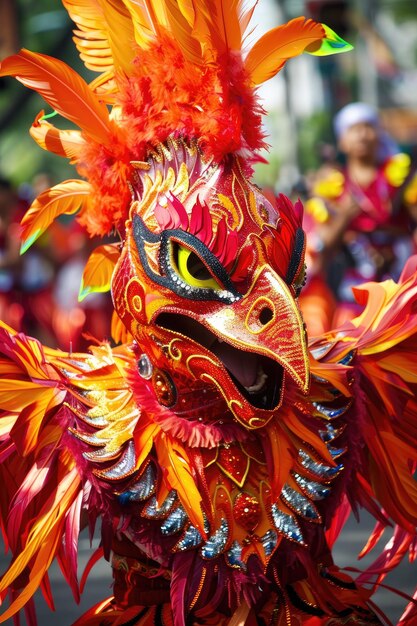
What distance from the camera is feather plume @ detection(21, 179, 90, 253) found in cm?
378

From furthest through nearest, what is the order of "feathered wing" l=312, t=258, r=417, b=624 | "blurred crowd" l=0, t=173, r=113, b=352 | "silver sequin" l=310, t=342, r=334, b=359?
"blurred crowd" l=0, t=173, r=113, b=352
"silver sequin" l=310, t=342, r=334, b=359
"feathered wing" l=312, t=258, r=417, b=624

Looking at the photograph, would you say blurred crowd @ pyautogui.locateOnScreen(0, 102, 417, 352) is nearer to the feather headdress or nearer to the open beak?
the feather headdress

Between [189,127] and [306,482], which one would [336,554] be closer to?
[306,482]

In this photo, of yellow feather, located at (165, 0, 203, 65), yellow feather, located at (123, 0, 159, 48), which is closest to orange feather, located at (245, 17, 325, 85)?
yellow feather, located at (165, 0, 203, 65)

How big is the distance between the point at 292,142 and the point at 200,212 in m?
25.4

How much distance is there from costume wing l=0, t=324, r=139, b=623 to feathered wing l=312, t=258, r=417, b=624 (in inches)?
23.7

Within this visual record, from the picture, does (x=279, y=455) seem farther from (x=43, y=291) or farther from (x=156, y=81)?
(x=43, y=291)

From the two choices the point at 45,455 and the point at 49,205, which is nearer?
the point at 45,455

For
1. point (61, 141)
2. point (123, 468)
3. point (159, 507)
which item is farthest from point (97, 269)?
point (159, 507)

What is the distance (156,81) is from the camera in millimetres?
3521

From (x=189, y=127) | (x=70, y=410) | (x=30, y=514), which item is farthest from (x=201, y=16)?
(x=30, y=514)

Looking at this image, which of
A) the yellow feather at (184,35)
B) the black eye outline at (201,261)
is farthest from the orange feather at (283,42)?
the black eye outline at (201,261)

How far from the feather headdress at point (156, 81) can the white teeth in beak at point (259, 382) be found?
54cm

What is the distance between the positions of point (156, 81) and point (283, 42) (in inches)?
13.6
